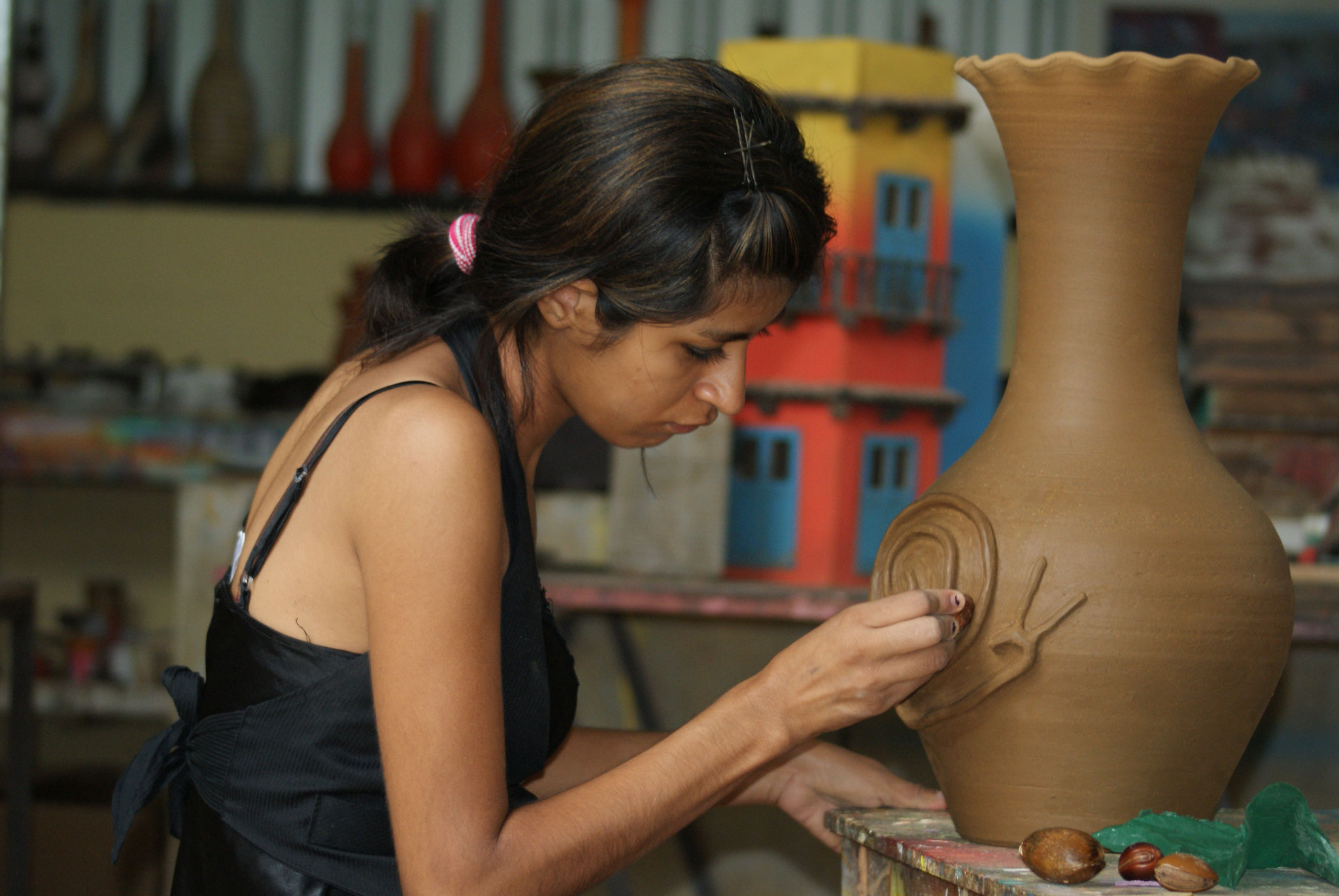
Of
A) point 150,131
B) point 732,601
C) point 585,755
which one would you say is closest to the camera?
point 585,755

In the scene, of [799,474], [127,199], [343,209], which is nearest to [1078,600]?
[799,474]

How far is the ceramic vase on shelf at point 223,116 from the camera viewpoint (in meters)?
4.51

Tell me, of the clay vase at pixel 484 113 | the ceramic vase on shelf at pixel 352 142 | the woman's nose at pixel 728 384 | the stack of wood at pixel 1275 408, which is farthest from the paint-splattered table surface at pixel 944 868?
the ceramic vase on shelf at pixel 352 142

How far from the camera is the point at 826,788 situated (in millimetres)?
1427

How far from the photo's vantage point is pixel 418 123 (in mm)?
4434

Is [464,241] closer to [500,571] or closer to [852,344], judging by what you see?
[500,571]

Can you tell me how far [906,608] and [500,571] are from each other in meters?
0.34

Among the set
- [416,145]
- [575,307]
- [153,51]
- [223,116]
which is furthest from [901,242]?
[153,51]

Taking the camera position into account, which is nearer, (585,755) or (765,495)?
(585,755)

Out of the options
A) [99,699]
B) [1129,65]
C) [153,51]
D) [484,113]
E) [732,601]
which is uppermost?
[153,51]

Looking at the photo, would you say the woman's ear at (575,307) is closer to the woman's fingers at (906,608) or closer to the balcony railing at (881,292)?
the woman's fingers at (906,608)

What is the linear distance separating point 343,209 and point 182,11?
94 centimetres

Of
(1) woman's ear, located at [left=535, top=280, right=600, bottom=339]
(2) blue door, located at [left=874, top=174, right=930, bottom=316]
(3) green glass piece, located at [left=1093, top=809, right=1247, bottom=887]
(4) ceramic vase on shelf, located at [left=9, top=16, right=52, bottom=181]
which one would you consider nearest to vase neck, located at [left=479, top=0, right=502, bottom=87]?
(4) ceramic vase on shelf, located at [left=9, top=16, right=52, bottom=181]

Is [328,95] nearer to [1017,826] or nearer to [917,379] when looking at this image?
[917,379]
